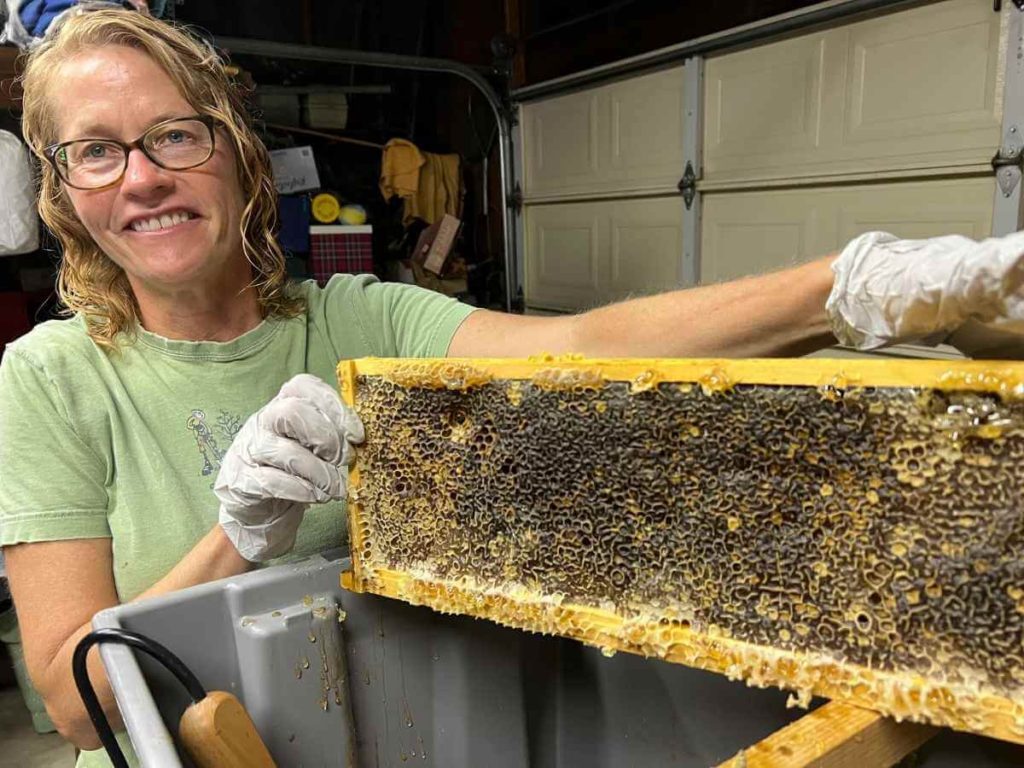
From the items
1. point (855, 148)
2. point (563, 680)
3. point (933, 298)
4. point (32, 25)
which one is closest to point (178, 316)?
point (563, 680)

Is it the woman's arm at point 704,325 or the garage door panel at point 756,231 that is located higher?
the garage door panel at point 756,231

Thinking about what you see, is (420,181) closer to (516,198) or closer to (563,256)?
(516,198)

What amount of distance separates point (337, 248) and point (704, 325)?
335 centimetres

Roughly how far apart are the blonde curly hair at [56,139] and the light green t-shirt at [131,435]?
51mm

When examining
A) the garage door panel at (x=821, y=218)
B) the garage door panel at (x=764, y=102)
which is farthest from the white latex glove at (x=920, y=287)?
the garage door panel at (x=764, y=102)

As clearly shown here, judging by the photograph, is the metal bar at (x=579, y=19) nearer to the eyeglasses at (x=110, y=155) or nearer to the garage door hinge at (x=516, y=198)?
the garage door hinge at (x=516, y=198)

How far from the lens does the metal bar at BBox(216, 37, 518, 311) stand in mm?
3650

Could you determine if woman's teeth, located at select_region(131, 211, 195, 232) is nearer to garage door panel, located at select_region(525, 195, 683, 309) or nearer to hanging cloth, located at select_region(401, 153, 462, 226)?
garage door panel, located at select_region(525, 195, 683, 309)

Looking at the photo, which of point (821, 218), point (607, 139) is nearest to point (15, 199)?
point (607, 139)

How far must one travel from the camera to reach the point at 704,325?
955 mm

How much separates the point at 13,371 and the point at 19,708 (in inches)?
94.0

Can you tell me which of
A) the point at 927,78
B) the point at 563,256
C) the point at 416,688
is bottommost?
the point at 416,688

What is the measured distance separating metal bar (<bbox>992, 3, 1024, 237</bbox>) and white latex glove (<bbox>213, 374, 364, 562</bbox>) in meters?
2.51

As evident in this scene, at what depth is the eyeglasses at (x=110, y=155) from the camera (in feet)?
3.55
